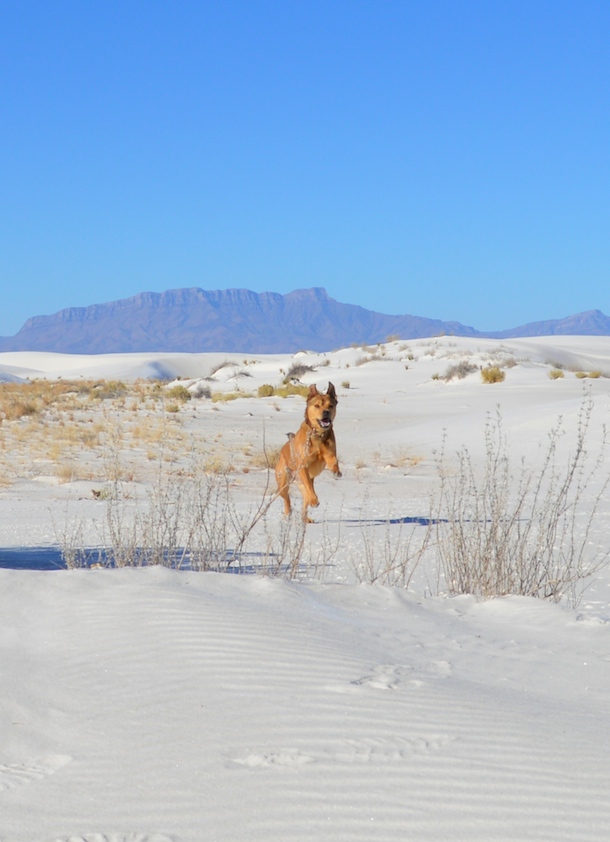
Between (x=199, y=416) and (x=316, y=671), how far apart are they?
27522mm

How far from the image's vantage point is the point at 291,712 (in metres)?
3.94

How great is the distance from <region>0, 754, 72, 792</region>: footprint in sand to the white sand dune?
0.01 metres

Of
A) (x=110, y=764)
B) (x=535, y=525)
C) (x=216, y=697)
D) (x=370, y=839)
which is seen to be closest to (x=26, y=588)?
(x=216, y=697)

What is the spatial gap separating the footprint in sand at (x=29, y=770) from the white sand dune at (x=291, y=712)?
11 millimetres

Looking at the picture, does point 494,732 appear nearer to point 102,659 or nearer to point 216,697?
point 216,697

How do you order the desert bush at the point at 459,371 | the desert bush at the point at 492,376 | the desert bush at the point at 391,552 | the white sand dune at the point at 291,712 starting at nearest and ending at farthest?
the white sand dune at the point at 291,712, the desert bush at the point at 391,552, the desert bush at the point at 492,376, the desert bush at the point at 459,371

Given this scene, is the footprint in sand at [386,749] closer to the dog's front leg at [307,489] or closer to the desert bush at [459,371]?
the dog's front leg at [307,489]

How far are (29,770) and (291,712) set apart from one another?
954 mm

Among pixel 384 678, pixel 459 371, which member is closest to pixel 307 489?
pixel 384 678

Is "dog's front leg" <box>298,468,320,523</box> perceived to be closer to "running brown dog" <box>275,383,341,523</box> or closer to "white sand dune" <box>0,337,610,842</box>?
"running brown dog" <box>275,383,341,523</box>

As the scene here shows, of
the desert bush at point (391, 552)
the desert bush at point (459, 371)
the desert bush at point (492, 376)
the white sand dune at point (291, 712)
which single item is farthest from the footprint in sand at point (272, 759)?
the desert bush at point (459, 371)

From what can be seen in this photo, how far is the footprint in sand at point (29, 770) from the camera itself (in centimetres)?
337

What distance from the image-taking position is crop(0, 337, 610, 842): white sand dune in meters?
3.05

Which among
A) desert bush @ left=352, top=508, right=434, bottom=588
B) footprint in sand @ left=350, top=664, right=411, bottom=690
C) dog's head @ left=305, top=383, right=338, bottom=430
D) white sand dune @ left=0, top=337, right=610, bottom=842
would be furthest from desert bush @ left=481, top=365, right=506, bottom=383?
footprint in sand @ left=350, top=664, right=411, bottom=690
